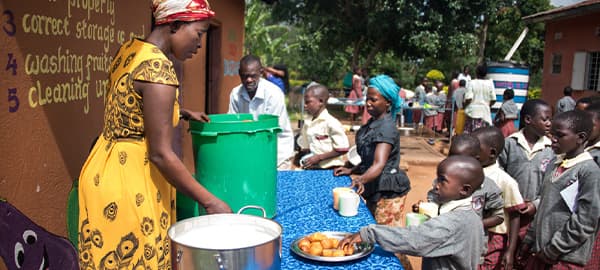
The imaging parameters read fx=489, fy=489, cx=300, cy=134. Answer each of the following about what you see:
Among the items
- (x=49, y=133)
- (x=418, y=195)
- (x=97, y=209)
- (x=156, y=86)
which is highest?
(x=156, y=86)

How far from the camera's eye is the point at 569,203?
2.76 meters

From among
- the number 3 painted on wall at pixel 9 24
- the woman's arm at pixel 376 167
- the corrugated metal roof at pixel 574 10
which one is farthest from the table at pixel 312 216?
the corrugated metal roof at pixel 574 10

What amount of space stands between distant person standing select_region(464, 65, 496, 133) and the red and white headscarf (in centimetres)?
920

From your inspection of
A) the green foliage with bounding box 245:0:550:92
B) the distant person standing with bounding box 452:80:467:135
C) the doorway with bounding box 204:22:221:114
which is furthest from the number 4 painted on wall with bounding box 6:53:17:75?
the distant person standing with bounding box 452:80:467:135

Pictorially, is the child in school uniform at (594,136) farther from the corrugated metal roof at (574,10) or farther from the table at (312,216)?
the corrugated metal roof at (574,10)

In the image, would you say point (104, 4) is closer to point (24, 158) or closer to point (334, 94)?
point (24, 158)

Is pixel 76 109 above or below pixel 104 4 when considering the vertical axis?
below

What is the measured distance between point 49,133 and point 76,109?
0.30m

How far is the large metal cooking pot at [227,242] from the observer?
4.58ft

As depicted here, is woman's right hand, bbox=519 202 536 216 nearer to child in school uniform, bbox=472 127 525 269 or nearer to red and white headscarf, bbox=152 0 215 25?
child in school uniform, bbox=472 127 525 269

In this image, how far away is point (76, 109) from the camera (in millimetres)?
2656

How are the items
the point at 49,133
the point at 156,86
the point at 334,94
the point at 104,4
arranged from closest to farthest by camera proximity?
the point at 156,86 → the point at 49,133 → the point at 104,4 → the point at 334,94

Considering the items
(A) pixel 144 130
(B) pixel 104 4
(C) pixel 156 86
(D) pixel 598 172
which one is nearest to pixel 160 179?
(A) pixel 144 130

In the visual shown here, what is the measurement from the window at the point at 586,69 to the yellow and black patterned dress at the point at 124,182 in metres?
12.7
